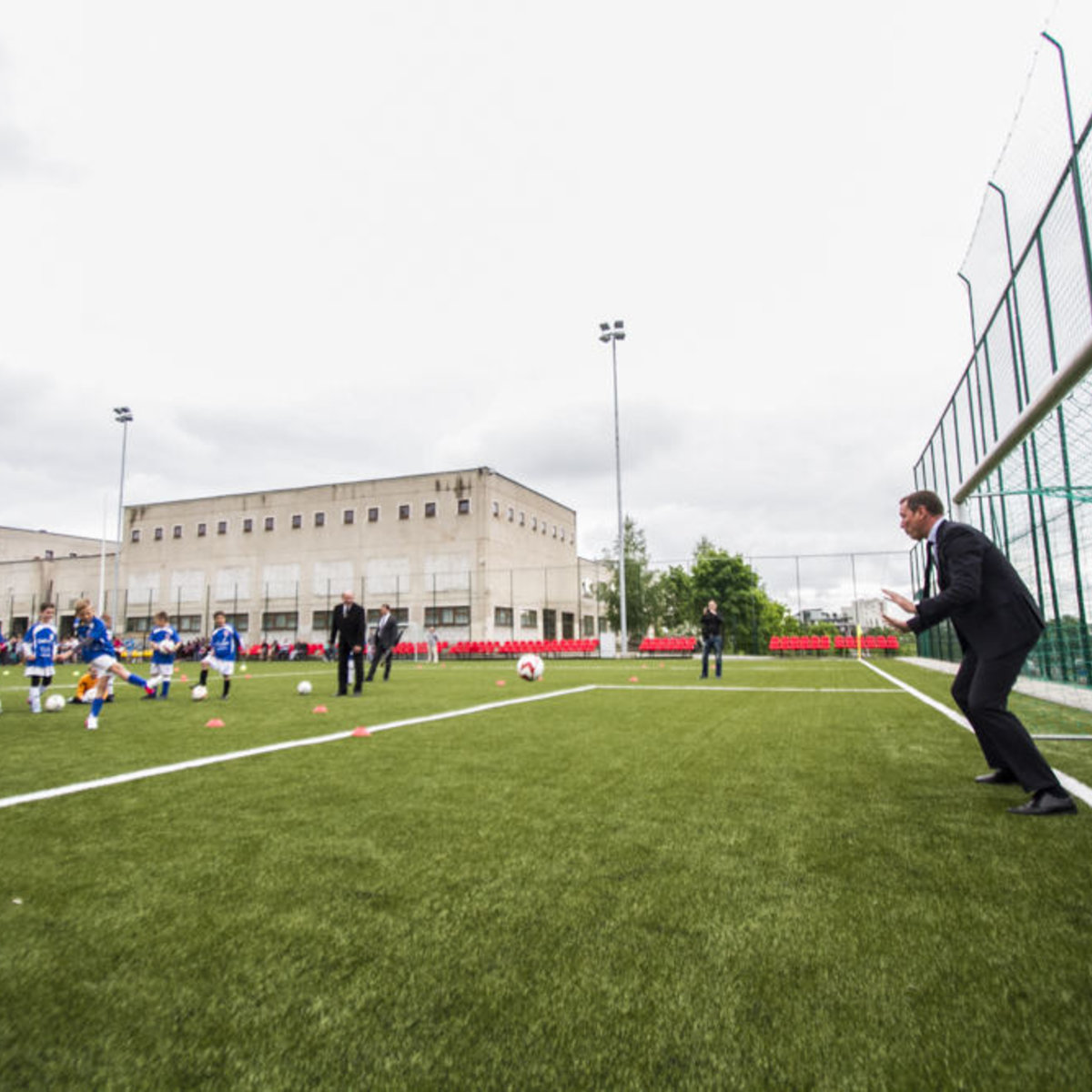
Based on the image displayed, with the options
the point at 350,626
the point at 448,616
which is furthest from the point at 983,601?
the point at 448,616

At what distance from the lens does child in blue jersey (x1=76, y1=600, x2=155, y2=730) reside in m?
8.47

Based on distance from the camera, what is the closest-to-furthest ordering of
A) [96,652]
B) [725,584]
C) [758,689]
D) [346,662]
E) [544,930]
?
[544,930] < [96,652] < [346,662] < [758,689] < [725,584]

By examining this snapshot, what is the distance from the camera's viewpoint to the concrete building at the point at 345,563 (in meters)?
48.6

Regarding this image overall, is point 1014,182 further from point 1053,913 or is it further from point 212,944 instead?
point 212,944

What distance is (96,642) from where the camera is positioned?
9508 millimetres

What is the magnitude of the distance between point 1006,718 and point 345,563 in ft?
165

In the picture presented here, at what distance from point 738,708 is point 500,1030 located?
8268 mm

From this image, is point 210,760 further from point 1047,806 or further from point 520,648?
point 520,648

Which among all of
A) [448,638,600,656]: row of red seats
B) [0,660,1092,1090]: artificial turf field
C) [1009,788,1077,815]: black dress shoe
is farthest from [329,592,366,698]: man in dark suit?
[448,638,600,656]: row of red seats

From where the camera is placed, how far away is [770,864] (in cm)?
304

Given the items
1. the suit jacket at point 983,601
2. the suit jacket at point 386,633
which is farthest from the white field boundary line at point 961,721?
the suit jacket at point 386,633

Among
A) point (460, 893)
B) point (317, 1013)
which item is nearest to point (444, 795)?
point (460, 893)

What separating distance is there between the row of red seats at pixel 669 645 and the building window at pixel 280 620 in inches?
1075

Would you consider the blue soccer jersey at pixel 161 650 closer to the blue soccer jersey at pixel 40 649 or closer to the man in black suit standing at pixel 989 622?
the blue soccer jersey at pixel 40 649
